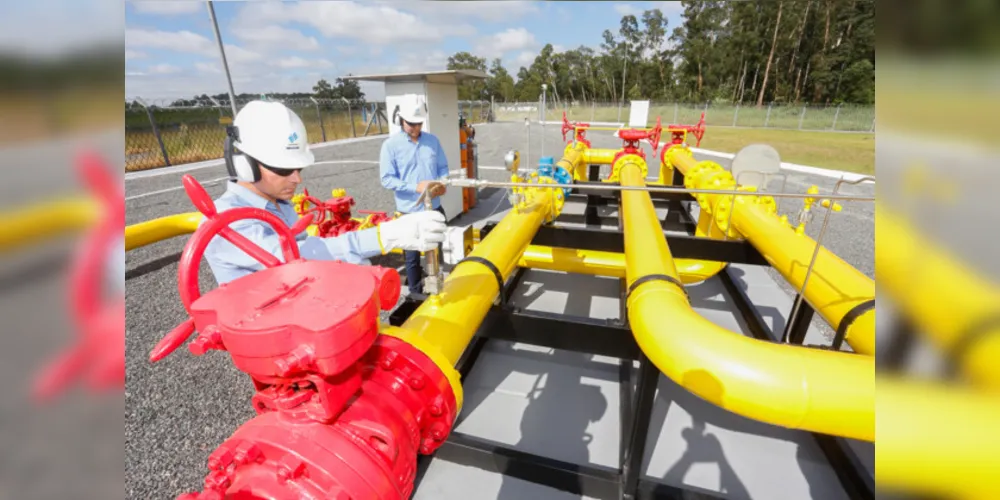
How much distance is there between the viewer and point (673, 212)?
5.91 m

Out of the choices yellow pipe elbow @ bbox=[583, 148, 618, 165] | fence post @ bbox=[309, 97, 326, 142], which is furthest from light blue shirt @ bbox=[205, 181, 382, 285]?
fence post @ bbox=[309, 97, 326, 142]

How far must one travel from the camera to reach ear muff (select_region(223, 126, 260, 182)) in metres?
1.59

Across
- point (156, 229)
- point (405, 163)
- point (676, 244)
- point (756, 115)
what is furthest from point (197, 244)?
point (756, 115)

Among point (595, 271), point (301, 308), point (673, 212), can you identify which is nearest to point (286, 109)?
point (301, 308)

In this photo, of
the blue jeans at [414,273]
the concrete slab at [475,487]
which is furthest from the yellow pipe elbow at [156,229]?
the concrete slab at [475,487]

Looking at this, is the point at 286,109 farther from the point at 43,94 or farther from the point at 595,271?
the point at 595,271

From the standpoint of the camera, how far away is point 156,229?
3.98m

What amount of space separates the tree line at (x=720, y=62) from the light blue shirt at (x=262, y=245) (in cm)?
1908

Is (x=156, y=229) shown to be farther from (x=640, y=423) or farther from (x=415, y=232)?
(x=640, y=423)

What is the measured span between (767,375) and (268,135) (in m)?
1.86

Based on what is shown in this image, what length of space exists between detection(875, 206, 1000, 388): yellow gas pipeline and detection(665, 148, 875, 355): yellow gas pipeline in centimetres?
106

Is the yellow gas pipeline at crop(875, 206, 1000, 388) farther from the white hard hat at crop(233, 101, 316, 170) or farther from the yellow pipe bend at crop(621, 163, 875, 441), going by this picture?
the white hard hat at crop(233, 101, 316, 170)

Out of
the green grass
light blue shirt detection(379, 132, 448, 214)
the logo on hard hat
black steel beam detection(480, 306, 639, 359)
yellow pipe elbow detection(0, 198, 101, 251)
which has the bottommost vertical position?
the green grass

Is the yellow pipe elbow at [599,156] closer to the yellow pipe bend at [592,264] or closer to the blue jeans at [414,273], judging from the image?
the yellow pipe bend at [592,264]
